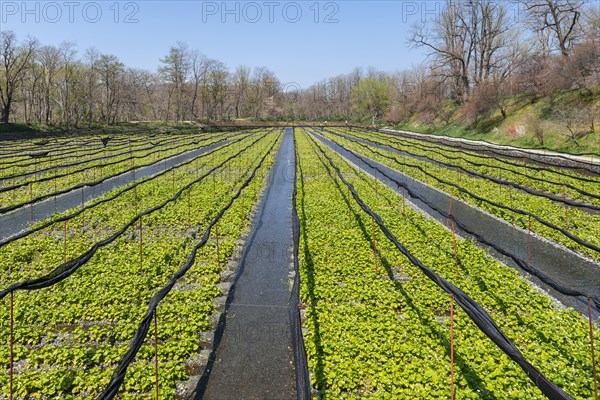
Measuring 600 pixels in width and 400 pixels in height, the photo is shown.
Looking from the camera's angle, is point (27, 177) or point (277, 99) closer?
point (27, 177)

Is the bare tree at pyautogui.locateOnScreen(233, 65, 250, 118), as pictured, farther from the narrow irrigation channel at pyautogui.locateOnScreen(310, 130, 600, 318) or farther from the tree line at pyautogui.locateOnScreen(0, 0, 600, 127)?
the narrow irrigation channel at pyautogui.locateOnScreen(310, 130, 600, 318)

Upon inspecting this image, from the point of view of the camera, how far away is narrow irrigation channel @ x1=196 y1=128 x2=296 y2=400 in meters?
5.18

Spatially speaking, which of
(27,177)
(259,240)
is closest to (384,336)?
(259,240)

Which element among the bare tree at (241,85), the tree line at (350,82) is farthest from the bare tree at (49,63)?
the bare tree at (241,85)

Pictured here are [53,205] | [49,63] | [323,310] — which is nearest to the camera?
[323,310]

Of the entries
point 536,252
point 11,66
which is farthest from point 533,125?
point 11,66

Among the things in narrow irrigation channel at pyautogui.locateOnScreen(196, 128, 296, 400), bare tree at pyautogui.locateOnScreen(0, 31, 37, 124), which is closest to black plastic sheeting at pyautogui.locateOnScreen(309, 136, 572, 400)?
narrow irrigation channel at pyautogui.locateOnScreen(196, 128, 296, 400)

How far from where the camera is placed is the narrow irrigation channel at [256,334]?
5.18 m

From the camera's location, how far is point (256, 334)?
6453mm

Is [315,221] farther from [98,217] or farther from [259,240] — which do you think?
[98,217]

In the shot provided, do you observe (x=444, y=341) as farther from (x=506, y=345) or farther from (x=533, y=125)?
(x=533, y=125)

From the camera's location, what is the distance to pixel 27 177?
19141 mm

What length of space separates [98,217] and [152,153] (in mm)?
18662

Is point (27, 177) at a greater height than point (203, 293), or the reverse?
point (27, 177)
